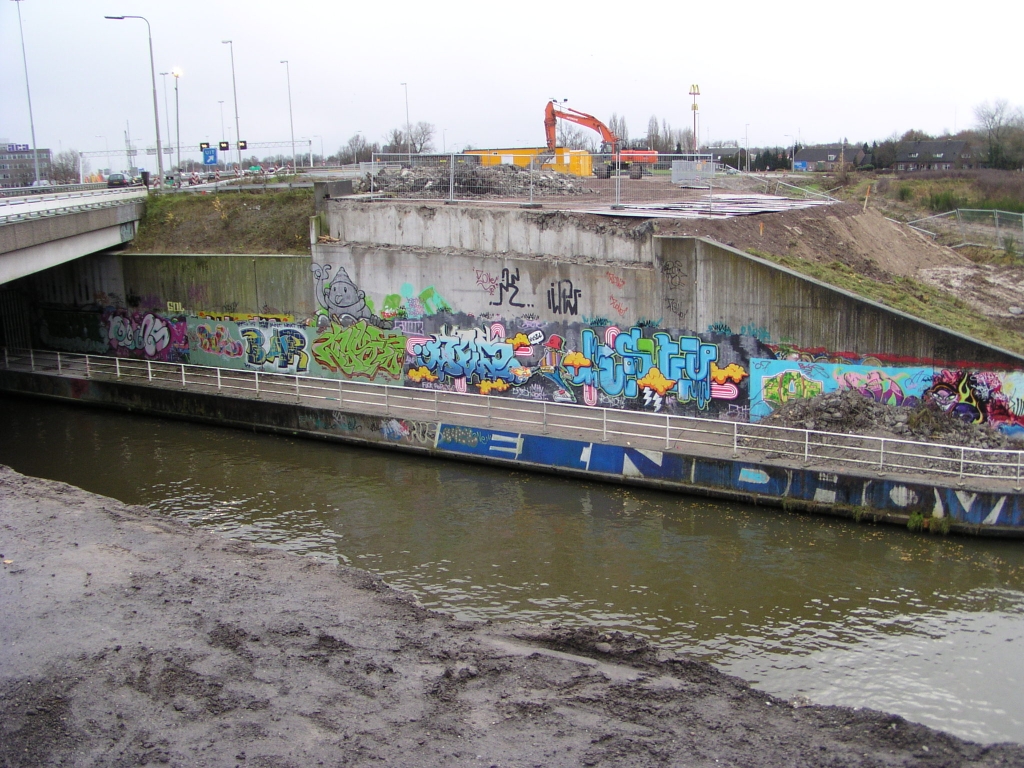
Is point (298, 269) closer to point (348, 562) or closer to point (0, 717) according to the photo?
point (348, 562)

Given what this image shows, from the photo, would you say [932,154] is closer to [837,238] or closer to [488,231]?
[837,238]

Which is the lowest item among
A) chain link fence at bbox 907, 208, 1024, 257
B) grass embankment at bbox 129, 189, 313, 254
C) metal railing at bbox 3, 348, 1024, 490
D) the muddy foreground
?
the muddy foreground

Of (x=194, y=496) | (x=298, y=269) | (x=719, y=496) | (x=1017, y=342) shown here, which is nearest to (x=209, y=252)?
(x=298, y=269)

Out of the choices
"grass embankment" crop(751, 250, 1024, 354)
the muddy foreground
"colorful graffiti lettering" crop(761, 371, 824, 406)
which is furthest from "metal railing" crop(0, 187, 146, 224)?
"colorful graffiti lettering" crop(761, 371, 824, 406)

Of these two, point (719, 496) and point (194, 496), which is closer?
point (719, 496)

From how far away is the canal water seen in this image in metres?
13.0

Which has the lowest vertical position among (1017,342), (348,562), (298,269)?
(348,562)

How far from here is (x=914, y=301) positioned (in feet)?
77.2

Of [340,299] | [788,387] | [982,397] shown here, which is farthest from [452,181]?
[982,397]

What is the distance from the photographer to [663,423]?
22391 mm

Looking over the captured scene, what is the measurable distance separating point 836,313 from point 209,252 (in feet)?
70.5

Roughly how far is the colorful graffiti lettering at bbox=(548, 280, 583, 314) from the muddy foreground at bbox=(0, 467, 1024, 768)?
35.5 ft

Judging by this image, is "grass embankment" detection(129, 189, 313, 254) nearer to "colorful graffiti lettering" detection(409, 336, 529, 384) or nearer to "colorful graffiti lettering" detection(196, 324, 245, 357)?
"colorful graffiti lettering" detection(196, 324, 245, 357)

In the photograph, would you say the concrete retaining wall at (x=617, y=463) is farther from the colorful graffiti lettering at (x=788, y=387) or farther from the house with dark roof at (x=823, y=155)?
the house with dark roof at (x=823, y=155)
